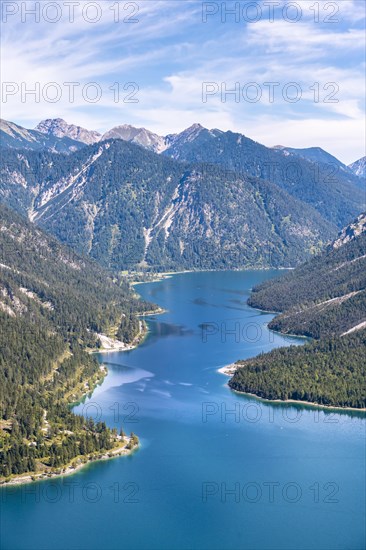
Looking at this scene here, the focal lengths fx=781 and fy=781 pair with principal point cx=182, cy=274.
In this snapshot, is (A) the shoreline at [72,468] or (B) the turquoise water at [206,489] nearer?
(B) the turquoise water at [206,489]

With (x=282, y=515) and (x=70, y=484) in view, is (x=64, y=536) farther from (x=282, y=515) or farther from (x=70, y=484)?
(x=282, y=515)

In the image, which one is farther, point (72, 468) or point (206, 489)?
point (72, 468)

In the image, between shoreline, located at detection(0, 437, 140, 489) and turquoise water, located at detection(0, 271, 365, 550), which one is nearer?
turquoise water, located at detection(0, 271, 365, 550)

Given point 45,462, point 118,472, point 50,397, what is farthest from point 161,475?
point 50,397
